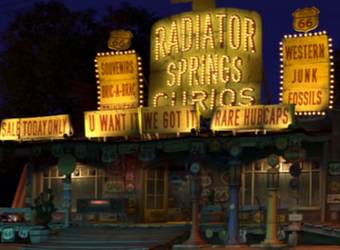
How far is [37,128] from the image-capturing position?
2758 centimetres

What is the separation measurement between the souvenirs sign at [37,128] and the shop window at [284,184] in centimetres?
640

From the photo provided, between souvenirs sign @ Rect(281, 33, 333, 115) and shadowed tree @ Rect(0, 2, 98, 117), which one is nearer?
souvenirs sign @ Rect(281, 33, 333, 115)

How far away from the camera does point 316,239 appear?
878 inches

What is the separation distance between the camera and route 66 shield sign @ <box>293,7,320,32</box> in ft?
82.4

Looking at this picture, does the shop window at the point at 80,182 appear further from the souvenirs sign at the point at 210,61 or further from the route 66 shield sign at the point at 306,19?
the route 66 shield sign at the point at 306,19

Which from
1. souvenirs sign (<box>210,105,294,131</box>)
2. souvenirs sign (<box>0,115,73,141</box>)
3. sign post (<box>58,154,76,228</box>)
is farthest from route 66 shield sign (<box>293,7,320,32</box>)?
sign post (<box>58,154,76,228</box>)

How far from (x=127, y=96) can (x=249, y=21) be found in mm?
5224

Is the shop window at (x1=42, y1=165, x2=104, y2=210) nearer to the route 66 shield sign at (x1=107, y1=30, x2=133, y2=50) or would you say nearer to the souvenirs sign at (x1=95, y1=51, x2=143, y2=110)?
the souvenirs sign at (x1=95, y1=51, x2=143, y2=110)

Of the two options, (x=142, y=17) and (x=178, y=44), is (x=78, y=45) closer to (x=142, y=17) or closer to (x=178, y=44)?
(x=142, y=17)

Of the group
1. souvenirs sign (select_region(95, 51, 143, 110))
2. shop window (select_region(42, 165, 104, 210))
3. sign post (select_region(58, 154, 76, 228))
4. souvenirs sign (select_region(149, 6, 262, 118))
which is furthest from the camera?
shop window (select_region(42, 165, 104, 210))

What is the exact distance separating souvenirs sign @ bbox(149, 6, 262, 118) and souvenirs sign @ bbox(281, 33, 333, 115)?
1.48 metres

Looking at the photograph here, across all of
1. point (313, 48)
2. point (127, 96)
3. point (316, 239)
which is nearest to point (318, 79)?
point (313, 48)

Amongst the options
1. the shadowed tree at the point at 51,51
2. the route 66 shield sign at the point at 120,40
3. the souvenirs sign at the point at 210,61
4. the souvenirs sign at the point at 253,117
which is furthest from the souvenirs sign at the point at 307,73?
the shadowed tree at the point at 51,51

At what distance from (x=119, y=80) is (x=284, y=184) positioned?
7274 mm
